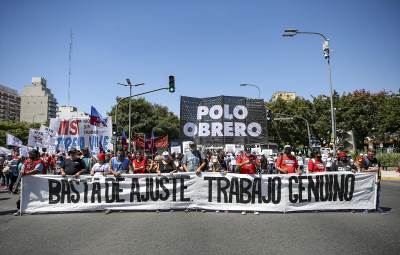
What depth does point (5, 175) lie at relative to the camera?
1581cm

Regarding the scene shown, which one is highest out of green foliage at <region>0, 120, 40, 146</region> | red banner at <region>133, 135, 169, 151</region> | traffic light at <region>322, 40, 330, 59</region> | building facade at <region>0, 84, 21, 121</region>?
building facade at <region>0, 84, 21, 121</region>

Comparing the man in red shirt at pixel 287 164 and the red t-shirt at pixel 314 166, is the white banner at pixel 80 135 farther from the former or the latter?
the red t-shirt at pixel 314 166

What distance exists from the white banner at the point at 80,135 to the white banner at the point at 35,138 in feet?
8.48

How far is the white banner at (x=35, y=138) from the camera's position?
20797mm

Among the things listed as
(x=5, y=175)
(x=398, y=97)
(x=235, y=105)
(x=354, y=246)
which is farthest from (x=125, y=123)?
(x=354, y=246)

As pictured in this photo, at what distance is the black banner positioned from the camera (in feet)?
42.7

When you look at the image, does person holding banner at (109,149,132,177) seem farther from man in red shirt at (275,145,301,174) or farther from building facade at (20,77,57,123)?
building facade at (20,77,57,123)

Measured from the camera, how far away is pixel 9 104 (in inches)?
6309

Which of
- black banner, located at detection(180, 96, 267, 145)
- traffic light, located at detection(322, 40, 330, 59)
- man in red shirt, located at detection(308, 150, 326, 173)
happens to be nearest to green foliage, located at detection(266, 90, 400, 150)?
traffic light, located at detection(322, 40, 330, 59)

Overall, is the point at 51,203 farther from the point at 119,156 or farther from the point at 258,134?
the point at 258,134

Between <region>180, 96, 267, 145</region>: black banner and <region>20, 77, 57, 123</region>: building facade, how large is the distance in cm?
15045

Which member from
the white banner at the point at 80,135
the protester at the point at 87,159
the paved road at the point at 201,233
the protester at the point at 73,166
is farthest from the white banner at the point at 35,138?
the paved road at the point at 201,233

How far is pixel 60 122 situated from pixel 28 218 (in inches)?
451

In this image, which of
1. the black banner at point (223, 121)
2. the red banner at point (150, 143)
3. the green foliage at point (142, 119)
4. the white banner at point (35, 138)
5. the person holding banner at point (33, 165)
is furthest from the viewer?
the green foliage at point (142, 119)
